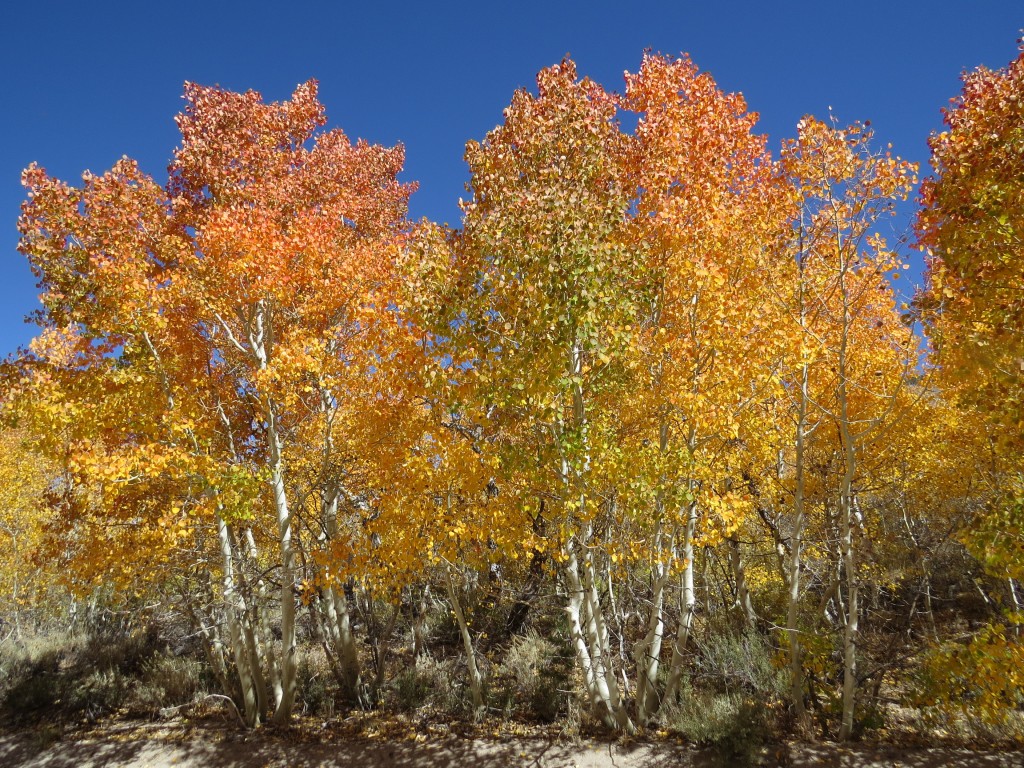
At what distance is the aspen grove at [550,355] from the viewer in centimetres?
616

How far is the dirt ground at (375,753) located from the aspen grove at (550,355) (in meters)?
0.57

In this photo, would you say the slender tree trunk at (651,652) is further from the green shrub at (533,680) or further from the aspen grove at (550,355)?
the green shrub at (533,680)

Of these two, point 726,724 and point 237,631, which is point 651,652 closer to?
point 726,724

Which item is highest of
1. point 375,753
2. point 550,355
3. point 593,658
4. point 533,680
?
point 550,355

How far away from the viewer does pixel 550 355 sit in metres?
6.36

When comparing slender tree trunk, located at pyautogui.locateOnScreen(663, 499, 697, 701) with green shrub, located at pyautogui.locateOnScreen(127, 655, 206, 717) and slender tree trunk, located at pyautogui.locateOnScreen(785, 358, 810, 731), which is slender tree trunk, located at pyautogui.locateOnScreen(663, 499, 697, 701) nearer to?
slender tree trunk, located at pyautogui.locateOnScreen(785, 358, 810, 731)

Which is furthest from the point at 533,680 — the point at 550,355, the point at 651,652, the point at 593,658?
the point at 550,355

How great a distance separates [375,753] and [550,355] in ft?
24.7

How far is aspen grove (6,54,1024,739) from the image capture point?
242 inches

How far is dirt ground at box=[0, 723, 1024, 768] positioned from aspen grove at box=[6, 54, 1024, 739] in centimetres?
57

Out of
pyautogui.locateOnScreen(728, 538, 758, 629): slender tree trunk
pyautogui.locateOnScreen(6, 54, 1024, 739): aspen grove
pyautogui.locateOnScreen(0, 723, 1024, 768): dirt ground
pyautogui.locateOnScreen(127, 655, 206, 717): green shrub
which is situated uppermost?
pyautogui.locateOnScreen(6, 54, 1024, 739): aspen grove

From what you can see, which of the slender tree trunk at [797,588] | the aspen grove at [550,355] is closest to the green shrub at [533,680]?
the aspen grove at [550,355]

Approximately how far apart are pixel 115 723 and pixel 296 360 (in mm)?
9464

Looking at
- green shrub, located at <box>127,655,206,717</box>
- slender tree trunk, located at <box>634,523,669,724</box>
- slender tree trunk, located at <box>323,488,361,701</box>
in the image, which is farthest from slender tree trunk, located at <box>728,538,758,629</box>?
green shrub, located at <box>127,655,206,717</box>
